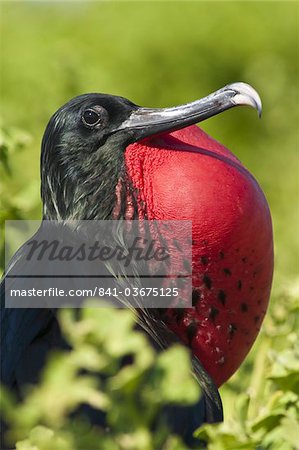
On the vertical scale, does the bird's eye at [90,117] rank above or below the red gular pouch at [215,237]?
above

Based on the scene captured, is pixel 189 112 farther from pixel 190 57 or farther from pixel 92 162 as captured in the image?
pixel 190 57

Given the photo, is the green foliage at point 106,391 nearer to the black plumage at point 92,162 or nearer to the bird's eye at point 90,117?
the black plumage at point 92,162

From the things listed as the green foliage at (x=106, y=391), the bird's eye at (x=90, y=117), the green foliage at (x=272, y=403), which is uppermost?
the bird's eye at (x=90, y=117)

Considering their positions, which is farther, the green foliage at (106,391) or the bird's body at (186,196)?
the bird's body at (186,196)

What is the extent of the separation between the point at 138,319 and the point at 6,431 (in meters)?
0.31

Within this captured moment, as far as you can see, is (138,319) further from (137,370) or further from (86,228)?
(137,370)

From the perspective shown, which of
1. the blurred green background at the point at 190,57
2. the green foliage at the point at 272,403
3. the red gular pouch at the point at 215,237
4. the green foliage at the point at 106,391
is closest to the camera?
the green foliage at the point at 106,391

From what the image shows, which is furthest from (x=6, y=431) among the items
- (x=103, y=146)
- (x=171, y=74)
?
(x=171, y=74)

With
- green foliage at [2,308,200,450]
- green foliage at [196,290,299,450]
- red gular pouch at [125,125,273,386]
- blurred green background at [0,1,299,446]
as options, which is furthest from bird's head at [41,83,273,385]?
blurred green background at [0,1,299,446]

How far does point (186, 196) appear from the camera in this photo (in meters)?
1.89

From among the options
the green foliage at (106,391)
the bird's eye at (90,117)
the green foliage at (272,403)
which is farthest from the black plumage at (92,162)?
the green foliage at (106,391)

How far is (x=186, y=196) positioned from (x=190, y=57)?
5546 millimetres

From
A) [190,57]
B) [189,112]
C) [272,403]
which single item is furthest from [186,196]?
[190,57]

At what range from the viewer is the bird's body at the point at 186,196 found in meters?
1.90
